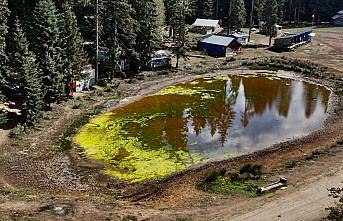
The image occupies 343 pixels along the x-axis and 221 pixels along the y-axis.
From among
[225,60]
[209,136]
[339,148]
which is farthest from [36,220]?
[225,60]

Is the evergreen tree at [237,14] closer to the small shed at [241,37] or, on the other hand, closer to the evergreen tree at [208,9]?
the small shed at [241,37]

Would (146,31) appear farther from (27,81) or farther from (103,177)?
(103,177)

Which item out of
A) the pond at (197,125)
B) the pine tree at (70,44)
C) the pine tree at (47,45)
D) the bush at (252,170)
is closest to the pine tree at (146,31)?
the pond at (197,125)

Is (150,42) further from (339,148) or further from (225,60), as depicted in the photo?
(339,148)

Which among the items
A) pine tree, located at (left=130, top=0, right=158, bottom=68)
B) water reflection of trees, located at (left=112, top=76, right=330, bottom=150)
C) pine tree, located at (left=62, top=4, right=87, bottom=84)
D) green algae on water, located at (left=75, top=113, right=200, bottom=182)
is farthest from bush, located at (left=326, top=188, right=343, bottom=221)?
pine tree, located at (left=130, top=0, right=158, bottom=68)

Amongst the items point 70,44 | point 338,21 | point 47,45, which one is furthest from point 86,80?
point 338,21

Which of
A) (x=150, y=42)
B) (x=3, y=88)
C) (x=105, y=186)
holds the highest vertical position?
(x=150, y=42)

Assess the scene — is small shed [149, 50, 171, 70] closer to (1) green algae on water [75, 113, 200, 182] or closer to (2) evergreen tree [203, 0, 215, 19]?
(1) green algae on water [75, 113, 200, 182]
